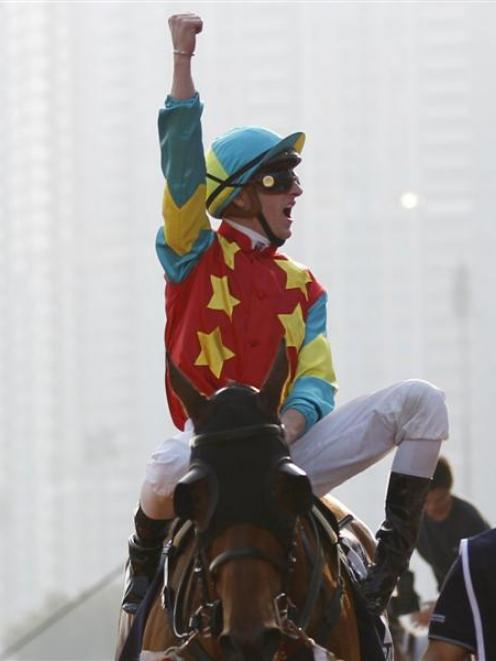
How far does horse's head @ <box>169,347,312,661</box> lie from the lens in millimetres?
3828

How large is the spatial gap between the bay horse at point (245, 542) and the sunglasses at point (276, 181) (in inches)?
30.5

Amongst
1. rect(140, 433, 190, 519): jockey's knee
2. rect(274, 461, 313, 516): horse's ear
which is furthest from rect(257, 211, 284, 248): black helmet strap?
rect(274, 461, 313, 516): horse's ear

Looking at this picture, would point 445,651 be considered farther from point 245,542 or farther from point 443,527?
point 443,527

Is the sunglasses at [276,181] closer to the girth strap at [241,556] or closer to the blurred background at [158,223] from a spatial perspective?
the girth strap at [241,556]

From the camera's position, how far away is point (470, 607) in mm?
3736

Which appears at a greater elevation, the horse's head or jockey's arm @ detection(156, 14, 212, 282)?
jockey's arm @ detection(156, 14, 212, 282)

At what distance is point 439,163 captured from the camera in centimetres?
1316

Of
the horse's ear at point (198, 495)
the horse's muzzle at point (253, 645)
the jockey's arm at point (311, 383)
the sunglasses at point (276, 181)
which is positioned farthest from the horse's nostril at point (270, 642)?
the sunglasses at point (276, 181)

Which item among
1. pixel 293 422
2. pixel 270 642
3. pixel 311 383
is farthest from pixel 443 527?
pixel 270 642

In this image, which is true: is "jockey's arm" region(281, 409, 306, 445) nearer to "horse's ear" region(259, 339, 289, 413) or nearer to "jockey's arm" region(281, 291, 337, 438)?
"jockey's arm" region(281, 291, 337, 438)

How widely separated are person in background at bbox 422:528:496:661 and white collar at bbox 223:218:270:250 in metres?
1.28

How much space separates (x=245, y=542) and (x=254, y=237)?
112cm

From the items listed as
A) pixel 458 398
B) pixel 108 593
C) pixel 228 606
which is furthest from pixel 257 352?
pixel 458 398

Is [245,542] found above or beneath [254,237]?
beneath
